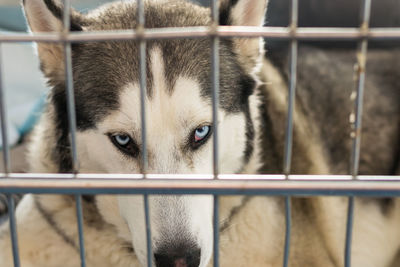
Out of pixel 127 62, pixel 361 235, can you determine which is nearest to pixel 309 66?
pixel 361 235

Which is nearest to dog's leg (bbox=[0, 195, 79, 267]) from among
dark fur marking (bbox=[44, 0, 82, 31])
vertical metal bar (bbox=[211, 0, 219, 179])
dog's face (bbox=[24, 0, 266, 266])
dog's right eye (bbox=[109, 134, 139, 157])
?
dog's face (bbox=[24, 0, 266, 266])

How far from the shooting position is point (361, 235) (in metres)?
2.28

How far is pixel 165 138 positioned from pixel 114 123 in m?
0.17

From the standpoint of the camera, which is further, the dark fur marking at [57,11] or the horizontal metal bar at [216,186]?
the dark fur marking at [57,11]

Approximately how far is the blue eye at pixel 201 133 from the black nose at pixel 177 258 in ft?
1.14

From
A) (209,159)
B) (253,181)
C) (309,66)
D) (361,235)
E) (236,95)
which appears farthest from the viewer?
(309,66)

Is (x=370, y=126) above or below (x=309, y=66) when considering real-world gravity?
below

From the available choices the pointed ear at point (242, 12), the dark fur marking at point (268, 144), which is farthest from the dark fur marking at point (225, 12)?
the dark fur marking at point (268, 144)

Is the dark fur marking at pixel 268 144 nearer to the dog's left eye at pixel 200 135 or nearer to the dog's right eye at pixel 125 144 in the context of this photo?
the dog's left eye at pixel 200 135

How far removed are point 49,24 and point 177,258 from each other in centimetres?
77

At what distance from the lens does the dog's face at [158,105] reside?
136 cm

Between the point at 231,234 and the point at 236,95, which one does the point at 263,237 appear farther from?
the point at 236,95

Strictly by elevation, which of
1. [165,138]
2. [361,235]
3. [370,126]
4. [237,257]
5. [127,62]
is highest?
[127,62]

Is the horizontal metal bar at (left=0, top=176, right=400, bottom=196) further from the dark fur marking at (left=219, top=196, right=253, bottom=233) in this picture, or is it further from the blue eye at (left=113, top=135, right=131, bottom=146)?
the dark fur marking at (left=219, top=196, right=253, bottom=233)
